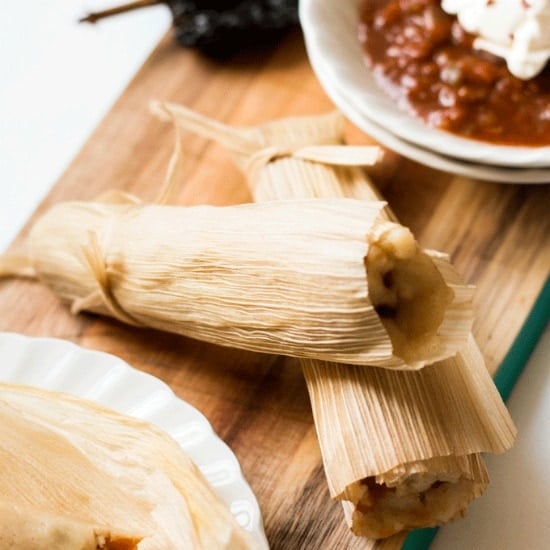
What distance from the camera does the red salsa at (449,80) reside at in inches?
60.0

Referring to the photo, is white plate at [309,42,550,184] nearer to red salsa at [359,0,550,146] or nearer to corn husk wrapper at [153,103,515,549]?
red salsa at [359,0,550,146]

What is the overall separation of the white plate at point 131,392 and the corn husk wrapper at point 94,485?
50 millimetres

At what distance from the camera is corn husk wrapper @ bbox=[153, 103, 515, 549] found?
1146mm

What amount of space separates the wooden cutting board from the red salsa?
11 cm

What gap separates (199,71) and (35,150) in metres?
0.46

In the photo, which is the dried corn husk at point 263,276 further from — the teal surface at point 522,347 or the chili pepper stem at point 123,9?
the chili pepper stem at point 123,9

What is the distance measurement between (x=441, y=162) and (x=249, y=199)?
0.37m

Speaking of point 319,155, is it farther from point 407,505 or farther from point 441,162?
point 407,505

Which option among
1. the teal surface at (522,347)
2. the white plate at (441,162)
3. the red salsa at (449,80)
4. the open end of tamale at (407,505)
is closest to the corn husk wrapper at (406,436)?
the open end of tamale at (407,505)

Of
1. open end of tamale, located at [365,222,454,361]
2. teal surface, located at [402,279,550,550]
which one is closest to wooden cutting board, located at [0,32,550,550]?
teal surface, located at [402,279,550,550]

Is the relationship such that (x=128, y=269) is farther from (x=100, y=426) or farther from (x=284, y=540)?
(x=284, y=540)

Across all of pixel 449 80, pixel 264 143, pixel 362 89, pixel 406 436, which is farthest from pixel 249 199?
pixel 406 436

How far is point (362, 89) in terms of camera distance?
1.56 meters

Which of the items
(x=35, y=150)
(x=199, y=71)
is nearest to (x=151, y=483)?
(x=199, y=71)
